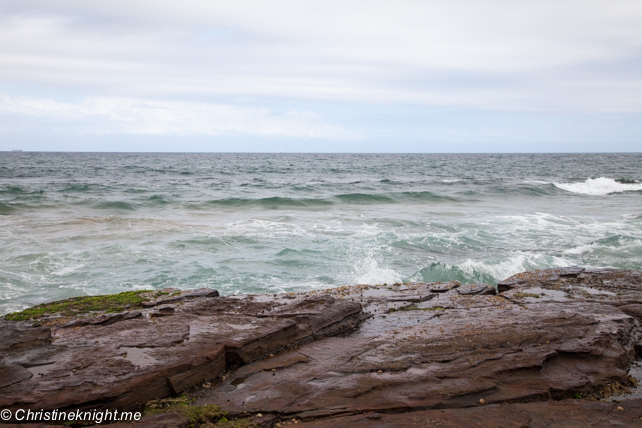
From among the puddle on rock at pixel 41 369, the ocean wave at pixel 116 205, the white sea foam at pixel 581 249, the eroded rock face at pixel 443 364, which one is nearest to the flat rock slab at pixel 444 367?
the eroded rock face at pixel 443 364

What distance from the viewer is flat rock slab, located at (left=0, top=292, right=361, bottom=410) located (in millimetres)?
4797

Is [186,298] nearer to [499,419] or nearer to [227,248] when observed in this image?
[499,419]

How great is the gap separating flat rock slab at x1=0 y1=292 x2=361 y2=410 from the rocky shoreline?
0.01m

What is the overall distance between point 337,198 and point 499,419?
27.5m

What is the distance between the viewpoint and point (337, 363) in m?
5.82

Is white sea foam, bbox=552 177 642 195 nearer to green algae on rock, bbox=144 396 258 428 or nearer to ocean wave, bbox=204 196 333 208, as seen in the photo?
ocean wave, bbox=204 196 333 208

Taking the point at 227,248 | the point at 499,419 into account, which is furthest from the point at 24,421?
the point at 227,248

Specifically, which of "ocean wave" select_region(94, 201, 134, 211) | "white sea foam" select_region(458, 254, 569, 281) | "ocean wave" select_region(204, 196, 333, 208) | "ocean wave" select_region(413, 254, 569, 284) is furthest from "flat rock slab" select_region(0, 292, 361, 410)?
"ocean wave" select_region(204, 196, 333, 208)

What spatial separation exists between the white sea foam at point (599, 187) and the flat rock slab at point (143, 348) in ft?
123

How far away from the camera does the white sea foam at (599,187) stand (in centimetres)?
3956

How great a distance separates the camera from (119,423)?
455 centimetres

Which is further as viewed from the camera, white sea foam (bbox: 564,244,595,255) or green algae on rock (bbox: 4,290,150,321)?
white sea foam (bbox: 564,244,595,255)

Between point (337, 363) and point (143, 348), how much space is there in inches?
91.6

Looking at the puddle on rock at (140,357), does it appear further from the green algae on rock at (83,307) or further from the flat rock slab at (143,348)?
the green algae on rock at (83,307)
